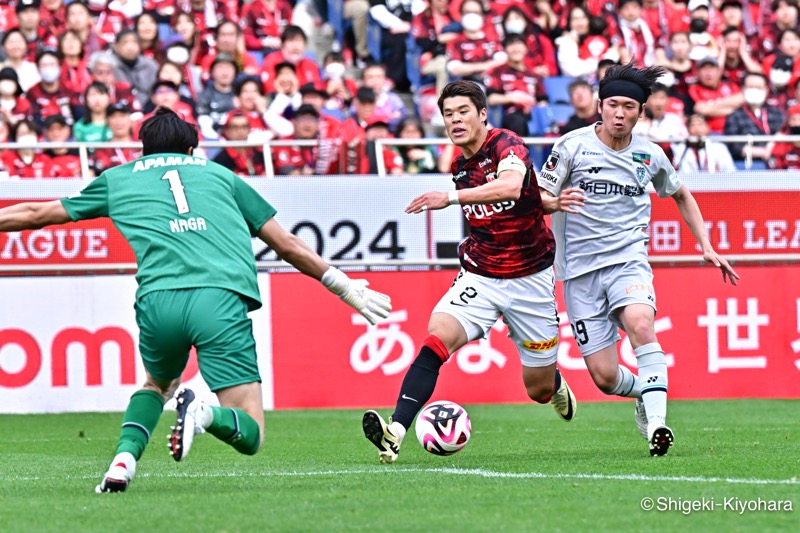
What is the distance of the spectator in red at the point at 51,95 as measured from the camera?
55.8 ft

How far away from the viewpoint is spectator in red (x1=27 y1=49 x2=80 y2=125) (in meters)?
17.0

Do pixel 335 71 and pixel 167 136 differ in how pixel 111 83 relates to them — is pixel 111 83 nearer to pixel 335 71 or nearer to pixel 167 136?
pixel 335 71

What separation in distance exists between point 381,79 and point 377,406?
5356 millimetres

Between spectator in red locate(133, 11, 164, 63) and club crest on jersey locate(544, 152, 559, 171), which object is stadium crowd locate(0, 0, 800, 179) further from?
club crest on jersey locate(544, 152, 559, 171)

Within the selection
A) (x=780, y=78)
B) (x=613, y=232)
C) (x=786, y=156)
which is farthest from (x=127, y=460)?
(x=780, y=78)

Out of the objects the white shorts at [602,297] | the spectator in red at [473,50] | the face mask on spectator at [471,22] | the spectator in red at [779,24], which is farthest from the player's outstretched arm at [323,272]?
the spectator in red at [779,24]

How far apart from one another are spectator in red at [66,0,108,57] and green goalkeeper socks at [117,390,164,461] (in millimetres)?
12112

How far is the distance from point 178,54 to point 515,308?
10376 mm

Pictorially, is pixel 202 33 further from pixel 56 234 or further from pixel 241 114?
pixel 56 234

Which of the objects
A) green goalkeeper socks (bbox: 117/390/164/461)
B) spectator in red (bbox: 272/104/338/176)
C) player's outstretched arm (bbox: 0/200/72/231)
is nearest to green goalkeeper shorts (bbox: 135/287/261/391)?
green goalkeeper socks (bbox: 117/390/164/461)

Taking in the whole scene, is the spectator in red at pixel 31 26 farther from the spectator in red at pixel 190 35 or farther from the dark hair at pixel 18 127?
the dark hair at pixel 18 127

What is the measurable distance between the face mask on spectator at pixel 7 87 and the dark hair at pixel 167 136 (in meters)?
10.6

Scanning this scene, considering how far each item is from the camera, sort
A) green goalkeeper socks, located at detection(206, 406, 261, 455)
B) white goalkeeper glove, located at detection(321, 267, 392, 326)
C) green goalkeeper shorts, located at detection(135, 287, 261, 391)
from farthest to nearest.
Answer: white goalkeeper glove, located at detection(321, 267, 392, 326), green goalkeeper shorts, located at detection(135, 287, 261, 391), green goalkeeper socks, located at detection(206, 406, 261, 455)

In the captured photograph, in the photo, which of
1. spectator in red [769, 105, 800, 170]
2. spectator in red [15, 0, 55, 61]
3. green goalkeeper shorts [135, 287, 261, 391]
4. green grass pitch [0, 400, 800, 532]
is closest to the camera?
green grass pitch [0, 400, 800, 532]
